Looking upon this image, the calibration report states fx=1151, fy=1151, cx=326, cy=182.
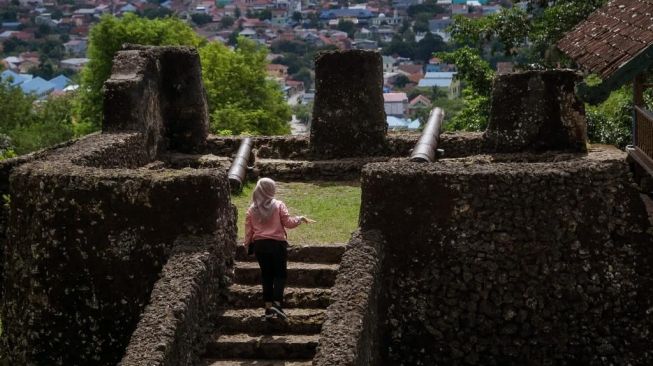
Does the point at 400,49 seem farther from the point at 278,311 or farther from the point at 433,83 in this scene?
the point at 278,311

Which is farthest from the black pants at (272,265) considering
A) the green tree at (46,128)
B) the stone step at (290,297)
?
the green tree at (46,128)

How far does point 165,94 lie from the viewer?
22500 millimetres

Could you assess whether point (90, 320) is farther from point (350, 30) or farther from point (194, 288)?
point (350, 30)

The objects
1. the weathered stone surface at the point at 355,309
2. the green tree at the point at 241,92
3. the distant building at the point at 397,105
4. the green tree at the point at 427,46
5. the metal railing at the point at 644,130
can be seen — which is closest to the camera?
the weathered stone surface at the point at 355,309

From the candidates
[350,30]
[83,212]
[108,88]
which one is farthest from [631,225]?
[350,30]

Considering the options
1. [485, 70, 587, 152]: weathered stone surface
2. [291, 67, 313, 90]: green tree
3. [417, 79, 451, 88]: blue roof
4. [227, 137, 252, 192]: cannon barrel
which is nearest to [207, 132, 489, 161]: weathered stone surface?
[227, 137, 252, 192]: cannon barrel

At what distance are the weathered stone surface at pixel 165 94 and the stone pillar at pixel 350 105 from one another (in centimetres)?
243

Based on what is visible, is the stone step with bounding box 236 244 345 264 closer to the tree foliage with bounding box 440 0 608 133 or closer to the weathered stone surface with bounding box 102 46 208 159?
the weathered stone surface with bounding box 102 46 208 159

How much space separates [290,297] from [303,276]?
1.61ft

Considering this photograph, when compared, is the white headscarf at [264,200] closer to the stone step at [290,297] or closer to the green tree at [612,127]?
the stone step at [290,297]

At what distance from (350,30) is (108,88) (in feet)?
581

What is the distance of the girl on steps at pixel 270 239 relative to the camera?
556 inches

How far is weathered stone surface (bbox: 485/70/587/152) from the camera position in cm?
1975

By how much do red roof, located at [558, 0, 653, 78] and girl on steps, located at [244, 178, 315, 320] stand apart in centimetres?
446
